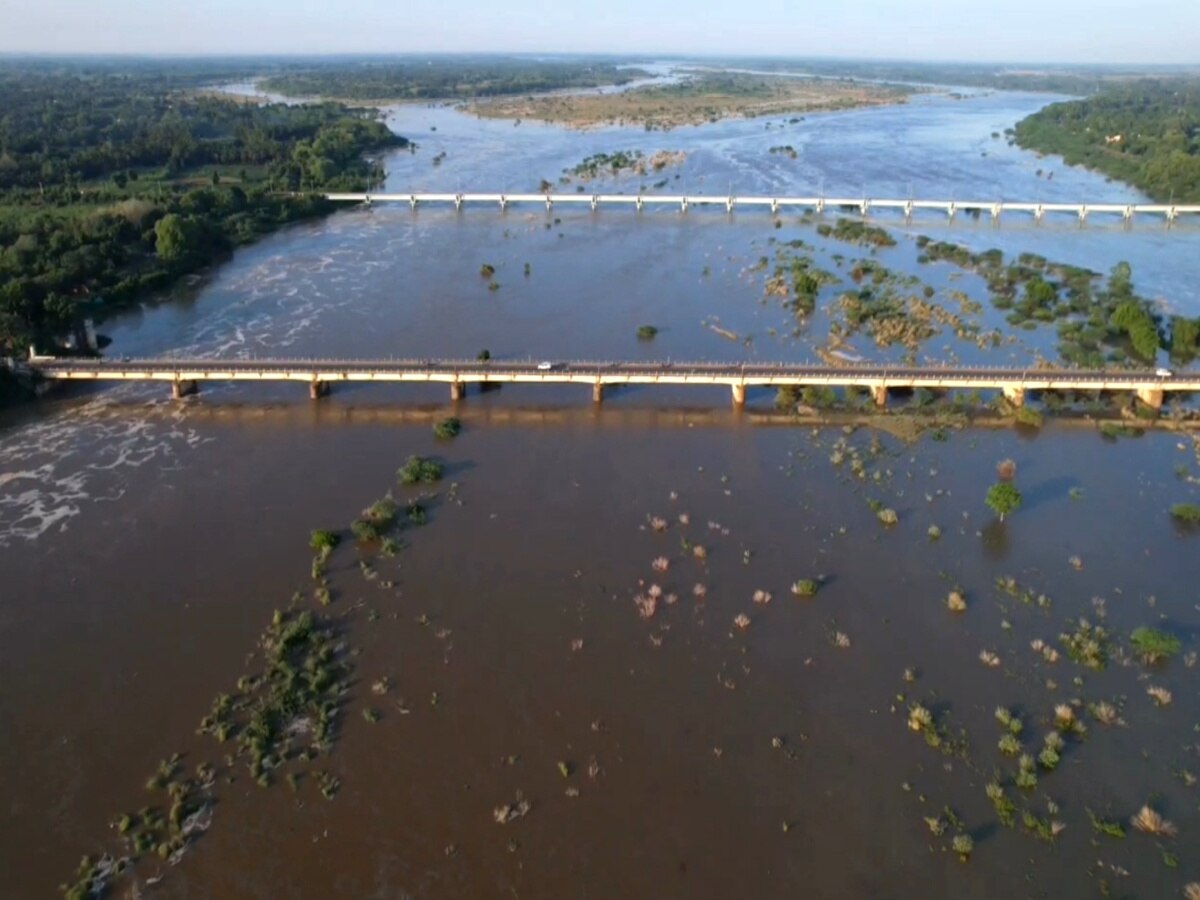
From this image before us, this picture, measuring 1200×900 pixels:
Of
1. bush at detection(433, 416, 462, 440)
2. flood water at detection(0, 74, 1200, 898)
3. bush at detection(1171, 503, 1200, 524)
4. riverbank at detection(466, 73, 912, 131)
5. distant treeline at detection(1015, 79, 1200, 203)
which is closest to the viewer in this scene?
flood water at detection(0, 74, 1200, 898)

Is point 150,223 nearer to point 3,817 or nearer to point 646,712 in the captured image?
point 3,817

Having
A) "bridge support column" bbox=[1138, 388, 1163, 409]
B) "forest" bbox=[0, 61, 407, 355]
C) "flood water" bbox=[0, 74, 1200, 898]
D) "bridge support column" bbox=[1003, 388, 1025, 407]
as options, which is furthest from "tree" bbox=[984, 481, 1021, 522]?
"forest" bbox=[0, 61, 407, 355]

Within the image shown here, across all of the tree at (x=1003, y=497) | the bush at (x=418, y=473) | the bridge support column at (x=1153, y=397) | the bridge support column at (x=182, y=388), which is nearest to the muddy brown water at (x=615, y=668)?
the bush at (x=418, y=473)

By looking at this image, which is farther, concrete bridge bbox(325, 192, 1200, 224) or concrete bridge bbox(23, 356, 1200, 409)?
concrete bridge bbox(325, 192, 1200, 224)

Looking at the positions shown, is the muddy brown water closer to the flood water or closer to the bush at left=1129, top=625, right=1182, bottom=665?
the flood water

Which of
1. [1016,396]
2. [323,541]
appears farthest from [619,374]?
[1016,396]

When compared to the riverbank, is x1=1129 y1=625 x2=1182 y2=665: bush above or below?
below

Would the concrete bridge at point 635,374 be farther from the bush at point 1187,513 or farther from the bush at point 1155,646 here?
the bush at point 1155,646

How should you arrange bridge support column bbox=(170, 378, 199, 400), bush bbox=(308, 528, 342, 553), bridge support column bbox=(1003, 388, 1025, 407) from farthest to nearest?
bridge support column bbox=(170, 378, 199, 400) → bridge support column bbox=(1003, 388, 1025, 407) → bush bbox=(308, 528, 342, 553)

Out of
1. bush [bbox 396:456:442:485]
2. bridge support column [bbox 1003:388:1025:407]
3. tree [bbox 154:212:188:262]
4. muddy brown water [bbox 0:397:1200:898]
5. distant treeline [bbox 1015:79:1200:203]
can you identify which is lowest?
muddy brown water [bbox 0:397:1200:898]
